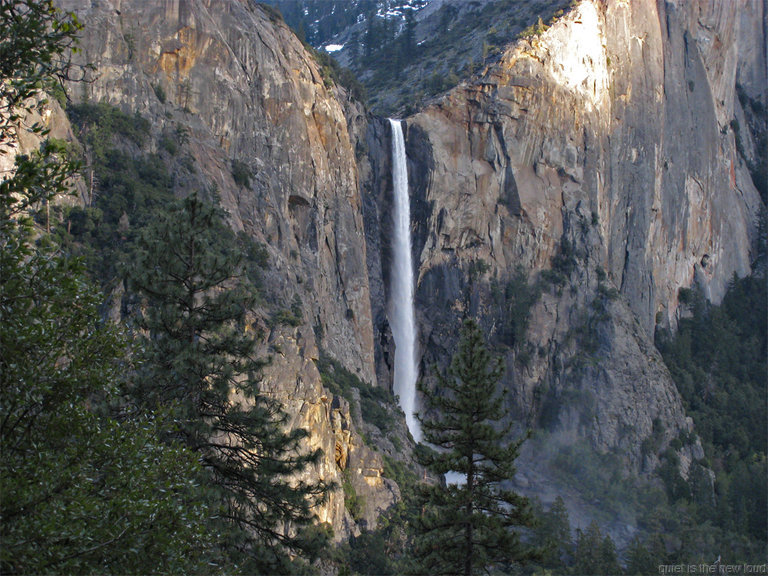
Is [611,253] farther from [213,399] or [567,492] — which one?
[213,399]

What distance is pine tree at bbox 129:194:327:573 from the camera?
1574 cm

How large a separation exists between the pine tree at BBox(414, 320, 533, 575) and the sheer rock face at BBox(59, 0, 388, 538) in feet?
66.6

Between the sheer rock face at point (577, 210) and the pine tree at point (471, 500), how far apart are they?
49729mm

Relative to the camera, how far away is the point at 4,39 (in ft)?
32.7

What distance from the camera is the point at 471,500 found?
747 inches

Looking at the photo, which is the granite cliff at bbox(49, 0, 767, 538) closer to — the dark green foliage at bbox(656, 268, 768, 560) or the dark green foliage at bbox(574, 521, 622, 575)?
the dark green foliage at bbox(656, 268, 768, 560)

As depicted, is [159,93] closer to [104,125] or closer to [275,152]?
[104,125]

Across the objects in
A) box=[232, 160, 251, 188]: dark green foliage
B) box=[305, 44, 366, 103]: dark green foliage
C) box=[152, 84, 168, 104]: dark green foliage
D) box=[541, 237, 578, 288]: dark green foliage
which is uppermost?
box=[305, 44, 366, 103]: dark green foliage

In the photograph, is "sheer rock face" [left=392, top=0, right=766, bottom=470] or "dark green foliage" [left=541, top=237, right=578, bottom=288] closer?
"sheer rock face" [left=392, top=0, right=766, bottom=470]

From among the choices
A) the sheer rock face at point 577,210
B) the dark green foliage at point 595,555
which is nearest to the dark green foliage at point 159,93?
the sheer rock face at point 577,210

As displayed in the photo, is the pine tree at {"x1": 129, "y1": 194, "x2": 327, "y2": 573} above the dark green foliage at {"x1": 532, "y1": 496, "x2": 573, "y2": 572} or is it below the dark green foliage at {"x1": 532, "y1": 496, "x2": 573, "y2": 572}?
below

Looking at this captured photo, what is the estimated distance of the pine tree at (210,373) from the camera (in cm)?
1574

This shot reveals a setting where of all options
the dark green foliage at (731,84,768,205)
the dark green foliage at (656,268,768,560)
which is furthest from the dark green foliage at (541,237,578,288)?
the dark green foliage at (731,84,768,205)

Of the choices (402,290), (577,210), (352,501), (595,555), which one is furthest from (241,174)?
(577,210)
